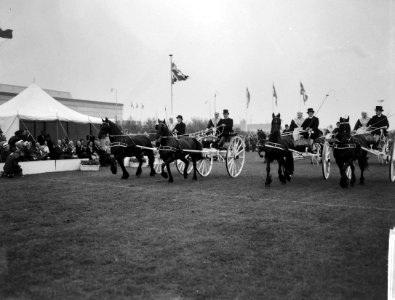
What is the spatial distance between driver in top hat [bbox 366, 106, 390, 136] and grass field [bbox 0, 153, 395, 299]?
13.6 feet

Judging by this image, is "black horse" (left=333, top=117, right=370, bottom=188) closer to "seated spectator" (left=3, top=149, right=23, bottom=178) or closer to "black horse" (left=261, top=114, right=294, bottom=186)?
"black horse" (left=261, top=114, right=294, bottom=186)

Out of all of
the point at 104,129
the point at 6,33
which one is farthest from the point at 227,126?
the point at 6,33

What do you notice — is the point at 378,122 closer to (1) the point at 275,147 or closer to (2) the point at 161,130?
(1) the point at 275,147

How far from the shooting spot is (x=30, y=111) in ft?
58.9

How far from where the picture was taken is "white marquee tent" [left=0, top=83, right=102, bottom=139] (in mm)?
17250

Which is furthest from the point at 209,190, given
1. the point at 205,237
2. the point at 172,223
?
the point at 205,237

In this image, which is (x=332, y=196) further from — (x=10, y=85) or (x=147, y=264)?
(x=10, y=85)

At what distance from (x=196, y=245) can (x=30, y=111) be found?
50.7ft

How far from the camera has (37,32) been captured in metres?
10.3

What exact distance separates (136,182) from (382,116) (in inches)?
337

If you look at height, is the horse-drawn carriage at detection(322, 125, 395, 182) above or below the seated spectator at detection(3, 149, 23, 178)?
above

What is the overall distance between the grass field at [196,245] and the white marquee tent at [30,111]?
29.5 feet

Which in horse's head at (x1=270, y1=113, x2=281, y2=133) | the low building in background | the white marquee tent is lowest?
horse's head at (x1=270, y1=113, x2=281, y2=133)

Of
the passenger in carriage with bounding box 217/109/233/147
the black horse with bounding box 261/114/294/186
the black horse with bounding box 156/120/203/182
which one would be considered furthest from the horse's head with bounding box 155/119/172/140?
the black horse with bounding box 261/114/294/186
